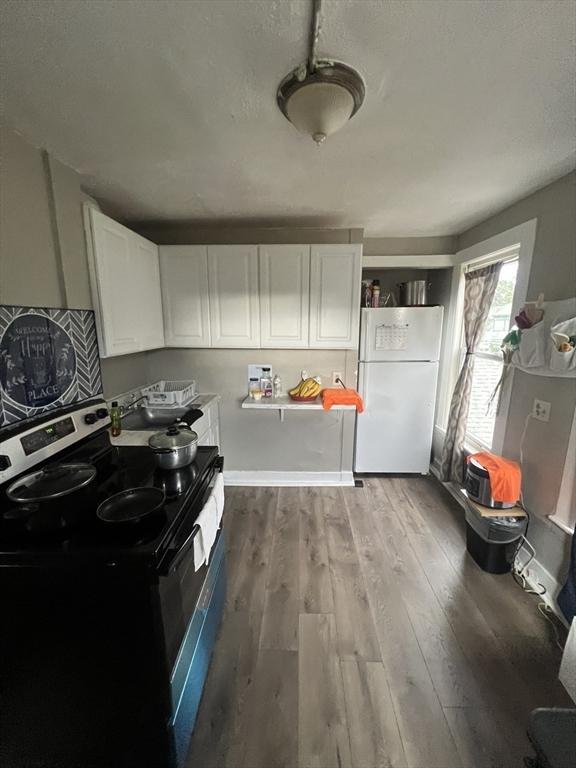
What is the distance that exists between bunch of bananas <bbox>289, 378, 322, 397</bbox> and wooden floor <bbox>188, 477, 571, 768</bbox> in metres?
1.10

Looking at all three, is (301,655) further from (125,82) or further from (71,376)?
(125,82)

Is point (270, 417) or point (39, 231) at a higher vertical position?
point (39, 231)

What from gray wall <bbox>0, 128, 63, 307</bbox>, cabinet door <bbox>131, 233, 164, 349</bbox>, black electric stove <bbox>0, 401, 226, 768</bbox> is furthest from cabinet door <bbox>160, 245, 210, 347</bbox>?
black electric stove <bbox>0, 401, 226, 768</bbox>

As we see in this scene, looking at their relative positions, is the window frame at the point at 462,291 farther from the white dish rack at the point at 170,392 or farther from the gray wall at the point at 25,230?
the gray wall at the point at 25,230

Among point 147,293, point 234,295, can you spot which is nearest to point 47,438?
point 147,293

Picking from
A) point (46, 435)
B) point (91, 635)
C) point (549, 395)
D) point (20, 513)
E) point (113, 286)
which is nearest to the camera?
point (91, 635)

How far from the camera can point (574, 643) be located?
120 cm

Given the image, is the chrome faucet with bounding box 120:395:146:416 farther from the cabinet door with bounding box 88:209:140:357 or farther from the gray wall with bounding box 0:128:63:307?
the gray wall with bounding box 0:128:63:307

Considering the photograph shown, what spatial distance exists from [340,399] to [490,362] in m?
1.24

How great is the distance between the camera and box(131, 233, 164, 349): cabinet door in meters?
2.11

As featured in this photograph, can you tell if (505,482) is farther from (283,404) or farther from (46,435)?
(46,435)

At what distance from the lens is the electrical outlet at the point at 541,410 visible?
1.72 m

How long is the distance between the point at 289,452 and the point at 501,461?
1708 millimetres

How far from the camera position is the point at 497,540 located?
181cm
